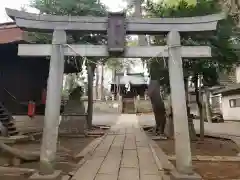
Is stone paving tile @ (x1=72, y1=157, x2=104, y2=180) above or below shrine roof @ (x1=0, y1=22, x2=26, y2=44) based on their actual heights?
below

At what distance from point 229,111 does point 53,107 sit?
24.0 metres

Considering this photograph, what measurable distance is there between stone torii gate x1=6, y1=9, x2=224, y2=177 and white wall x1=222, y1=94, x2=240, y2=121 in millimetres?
20309

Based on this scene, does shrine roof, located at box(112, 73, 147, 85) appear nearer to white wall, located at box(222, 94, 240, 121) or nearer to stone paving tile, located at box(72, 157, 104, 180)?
white wall, located at box(222, 94, 240, 121)

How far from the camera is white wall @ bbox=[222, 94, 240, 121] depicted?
2516 cm

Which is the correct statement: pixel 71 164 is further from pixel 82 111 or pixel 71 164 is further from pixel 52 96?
pixel 82 111

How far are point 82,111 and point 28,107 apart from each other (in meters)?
2.66

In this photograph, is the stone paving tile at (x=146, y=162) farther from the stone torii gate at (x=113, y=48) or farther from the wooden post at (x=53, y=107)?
the wooden post at (x=53, y=107)

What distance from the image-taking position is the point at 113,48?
6137 mm

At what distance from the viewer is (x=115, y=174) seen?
20.2ft

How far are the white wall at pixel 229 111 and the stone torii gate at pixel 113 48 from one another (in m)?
20.3

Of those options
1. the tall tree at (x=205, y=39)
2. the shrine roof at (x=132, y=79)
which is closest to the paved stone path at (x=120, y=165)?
the tall tree at (x=205, y=39)

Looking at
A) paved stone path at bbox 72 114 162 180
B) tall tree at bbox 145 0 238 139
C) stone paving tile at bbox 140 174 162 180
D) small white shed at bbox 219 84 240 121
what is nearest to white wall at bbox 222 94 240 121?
small white shed at bbox 219 84 240 121

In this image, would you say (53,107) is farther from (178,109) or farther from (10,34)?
(10,34)

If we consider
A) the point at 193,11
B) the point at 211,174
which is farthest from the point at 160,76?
the point at 211,174
